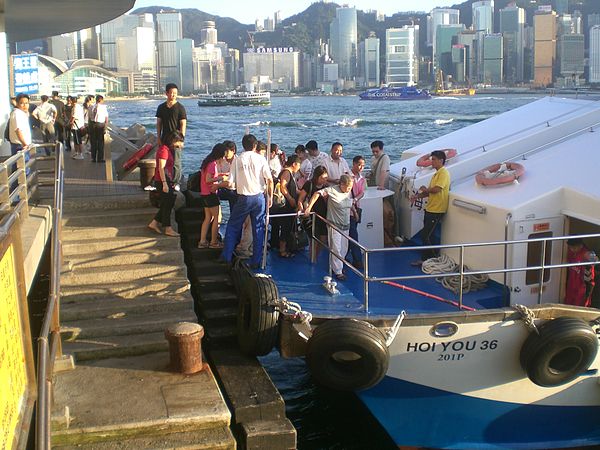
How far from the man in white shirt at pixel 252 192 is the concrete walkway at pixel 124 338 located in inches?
36.5

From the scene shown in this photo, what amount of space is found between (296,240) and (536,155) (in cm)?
360

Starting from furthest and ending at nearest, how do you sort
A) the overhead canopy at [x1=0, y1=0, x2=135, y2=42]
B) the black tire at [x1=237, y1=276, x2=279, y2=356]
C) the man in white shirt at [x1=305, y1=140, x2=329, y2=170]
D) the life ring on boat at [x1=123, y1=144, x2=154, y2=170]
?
the life ring on boat at [x1=123, y1=144, x2=154, y2=170] → the overhead canopy at [x1=0, y1=0, x2=135, y2=42] → the man in white shirt at [x1=305, y1=140, x2=329, y2=170] → the black tire at [x1=237, y1=276, x2=279, y2=356]

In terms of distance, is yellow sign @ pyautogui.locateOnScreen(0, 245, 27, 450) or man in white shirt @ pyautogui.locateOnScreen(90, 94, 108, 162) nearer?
yellow sign @ pyautogui.locateOnScreen(0, 245, 27, 450)

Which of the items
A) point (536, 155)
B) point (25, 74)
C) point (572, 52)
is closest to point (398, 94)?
point (572, 52)

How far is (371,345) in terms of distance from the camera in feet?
26.5

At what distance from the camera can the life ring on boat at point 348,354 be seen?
808cm

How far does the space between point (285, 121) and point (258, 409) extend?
82.1m

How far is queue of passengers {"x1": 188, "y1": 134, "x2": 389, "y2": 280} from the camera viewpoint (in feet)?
33.1

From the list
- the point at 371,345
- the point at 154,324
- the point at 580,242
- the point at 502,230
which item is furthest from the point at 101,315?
the point at 580,242

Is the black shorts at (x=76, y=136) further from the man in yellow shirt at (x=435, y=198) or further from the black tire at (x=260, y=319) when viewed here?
the black tire at (x=260, y=319)

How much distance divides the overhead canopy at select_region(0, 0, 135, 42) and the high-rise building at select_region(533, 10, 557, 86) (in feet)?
525

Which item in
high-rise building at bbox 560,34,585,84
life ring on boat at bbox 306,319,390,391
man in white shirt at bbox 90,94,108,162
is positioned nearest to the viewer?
life ring on boat at bbox 306,319,390,391

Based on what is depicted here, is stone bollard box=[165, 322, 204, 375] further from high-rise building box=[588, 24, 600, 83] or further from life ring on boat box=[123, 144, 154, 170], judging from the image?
high-rise building box=[588, 24, 600, 83]

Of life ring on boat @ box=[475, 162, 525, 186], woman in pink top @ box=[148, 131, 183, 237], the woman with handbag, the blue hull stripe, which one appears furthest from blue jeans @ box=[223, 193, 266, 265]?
life ring on boat @ box=[475, 162, 525, 186]
